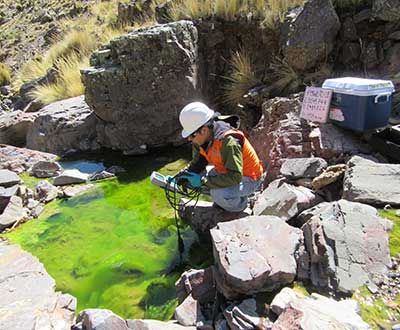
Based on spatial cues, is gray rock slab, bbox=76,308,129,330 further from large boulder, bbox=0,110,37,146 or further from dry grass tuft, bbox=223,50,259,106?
large boulder, bbox=0,110,37,146

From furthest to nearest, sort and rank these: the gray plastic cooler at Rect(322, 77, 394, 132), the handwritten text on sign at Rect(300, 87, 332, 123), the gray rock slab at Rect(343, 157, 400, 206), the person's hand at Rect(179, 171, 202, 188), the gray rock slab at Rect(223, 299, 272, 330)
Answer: the handwritten text on sign at Rect(300, 87, 332, 123) < the gray plastic cooler at Rect(322, 77, 394, 132) < the person's hand at Rect(179, 171, 202, 188) < the gray rock slab at Rect(343, 157, 400, 206) < the gray rock slab at Rect(223, 299, 272, 330)

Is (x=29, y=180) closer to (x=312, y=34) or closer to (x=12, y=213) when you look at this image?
(x=12, y=213)

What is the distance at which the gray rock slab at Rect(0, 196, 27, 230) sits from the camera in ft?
15.7

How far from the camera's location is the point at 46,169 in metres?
6.35

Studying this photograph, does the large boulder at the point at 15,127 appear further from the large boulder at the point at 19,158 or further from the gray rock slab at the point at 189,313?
the gray rock slab at the point at 189,313

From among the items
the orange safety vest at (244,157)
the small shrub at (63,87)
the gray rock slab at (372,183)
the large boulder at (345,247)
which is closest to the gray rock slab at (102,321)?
the large boulder at (345,247)

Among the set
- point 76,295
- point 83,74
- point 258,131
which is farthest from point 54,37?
point 76,295

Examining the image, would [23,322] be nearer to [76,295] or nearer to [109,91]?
[76,295]

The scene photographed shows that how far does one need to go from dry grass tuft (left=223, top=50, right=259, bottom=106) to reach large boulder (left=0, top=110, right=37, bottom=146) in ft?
14.6

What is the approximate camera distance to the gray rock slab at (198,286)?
2.92 meters

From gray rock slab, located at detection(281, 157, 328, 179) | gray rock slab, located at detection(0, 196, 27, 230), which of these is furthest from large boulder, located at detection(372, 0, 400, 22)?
gray rock slab, located at detection(0, 196, 27, 230)

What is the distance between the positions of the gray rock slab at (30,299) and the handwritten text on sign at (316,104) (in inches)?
131

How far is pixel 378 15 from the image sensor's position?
17.1ft

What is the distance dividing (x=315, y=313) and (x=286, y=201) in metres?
1.47
